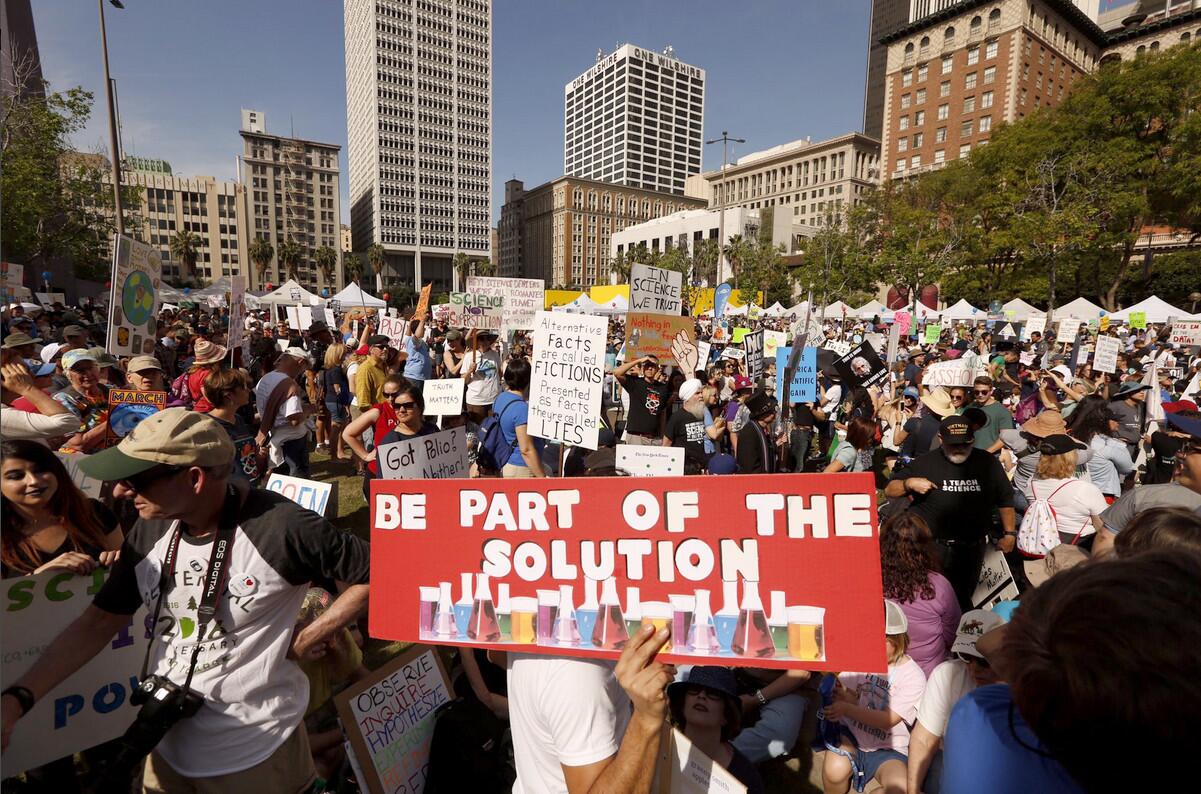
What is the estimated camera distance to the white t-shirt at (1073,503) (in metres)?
4.60

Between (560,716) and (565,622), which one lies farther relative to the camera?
(565,622)

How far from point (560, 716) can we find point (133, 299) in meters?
5.97

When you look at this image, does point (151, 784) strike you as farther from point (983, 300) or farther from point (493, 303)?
point (983, 300)

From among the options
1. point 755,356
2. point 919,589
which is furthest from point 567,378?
point 755,356

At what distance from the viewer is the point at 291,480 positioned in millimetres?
4535

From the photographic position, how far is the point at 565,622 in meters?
1.96

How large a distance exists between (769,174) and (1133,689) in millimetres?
115020

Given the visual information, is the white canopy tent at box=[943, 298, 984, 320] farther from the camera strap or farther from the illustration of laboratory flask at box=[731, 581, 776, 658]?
the camera strap

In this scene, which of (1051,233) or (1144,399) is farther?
(1051,233)

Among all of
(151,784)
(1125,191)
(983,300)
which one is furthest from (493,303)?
(983,300)

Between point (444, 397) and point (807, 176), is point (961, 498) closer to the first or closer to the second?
point (444, 397)

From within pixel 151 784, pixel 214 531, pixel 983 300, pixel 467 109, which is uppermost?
pixel 467 109

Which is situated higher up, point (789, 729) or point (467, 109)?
point (467, 109)

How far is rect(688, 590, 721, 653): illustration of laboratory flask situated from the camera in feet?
6.30
